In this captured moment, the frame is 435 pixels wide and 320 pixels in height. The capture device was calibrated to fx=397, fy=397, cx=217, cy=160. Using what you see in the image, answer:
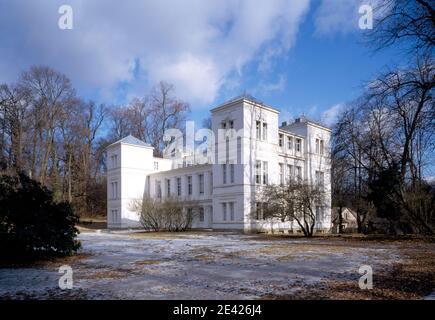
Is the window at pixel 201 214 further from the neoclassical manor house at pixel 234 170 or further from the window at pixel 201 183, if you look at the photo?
the window at pixel 201 183

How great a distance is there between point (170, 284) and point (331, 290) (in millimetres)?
3463

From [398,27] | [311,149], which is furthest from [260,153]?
[398,27]

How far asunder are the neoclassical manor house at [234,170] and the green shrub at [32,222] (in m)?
21.8

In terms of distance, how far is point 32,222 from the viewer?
45.4 feet

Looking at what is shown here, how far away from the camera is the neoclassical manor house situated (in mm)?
37969

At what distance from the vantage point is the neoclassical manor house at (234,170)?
38.0 metres

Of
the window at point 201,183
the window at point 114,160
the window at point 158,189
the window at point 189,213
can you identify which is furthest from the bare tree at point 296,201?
the window at point 114,160

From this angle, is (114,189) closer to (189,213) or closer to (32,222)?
(189,213)

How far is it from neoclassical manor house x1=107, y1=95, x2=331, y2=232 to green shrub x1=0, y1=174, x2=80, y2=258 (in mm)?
21769

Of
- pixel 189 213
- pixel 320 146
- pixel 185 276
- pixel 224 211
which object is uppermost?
pixel 320 146

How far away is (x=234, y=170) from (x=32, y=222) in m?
26.2

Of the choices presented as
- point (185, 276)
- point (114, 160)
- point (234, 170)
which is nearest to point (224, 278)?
point (185, 276)

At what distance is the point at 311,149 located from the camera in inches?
1843
